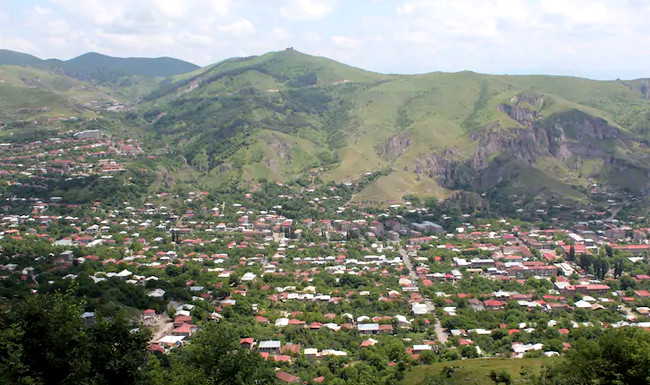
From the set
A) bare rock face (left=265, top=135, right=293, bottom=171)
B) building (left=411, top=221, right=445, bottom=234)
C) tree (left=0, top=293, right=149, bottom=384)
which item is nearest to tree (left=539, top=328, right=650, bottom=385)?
tree (left=0, top=293, right=149, bottom=384)

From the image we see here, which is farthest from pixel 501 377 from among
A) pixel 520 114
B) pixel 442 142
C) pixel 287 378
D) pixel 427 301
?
pixel 520 114

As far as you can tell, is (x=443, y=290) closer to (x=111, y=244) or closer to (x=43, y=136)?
(x=111, y=244)

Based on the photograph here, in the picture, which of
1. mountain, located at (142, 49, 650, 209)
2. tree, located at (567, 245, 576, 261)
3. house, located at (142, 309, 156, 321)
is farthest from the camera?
mountain, located at (142, 49, 650, 209)

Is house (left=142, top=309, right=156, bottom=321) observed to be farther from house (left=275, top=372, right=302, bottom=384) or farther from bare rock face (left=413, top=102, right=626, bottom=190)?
bare rock face (left=413, top=102, right=626, bottom=190)

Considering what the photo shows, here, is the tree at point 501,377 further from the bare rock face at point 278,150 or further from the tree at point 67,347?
the bare rock face at point 278,150

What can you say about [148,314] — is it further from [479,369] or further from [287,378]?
[479,369]

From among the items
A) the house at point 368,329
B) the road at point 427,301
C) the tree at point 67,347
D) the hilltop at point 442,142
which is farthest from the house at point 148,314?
the hilltop at point 442,142
